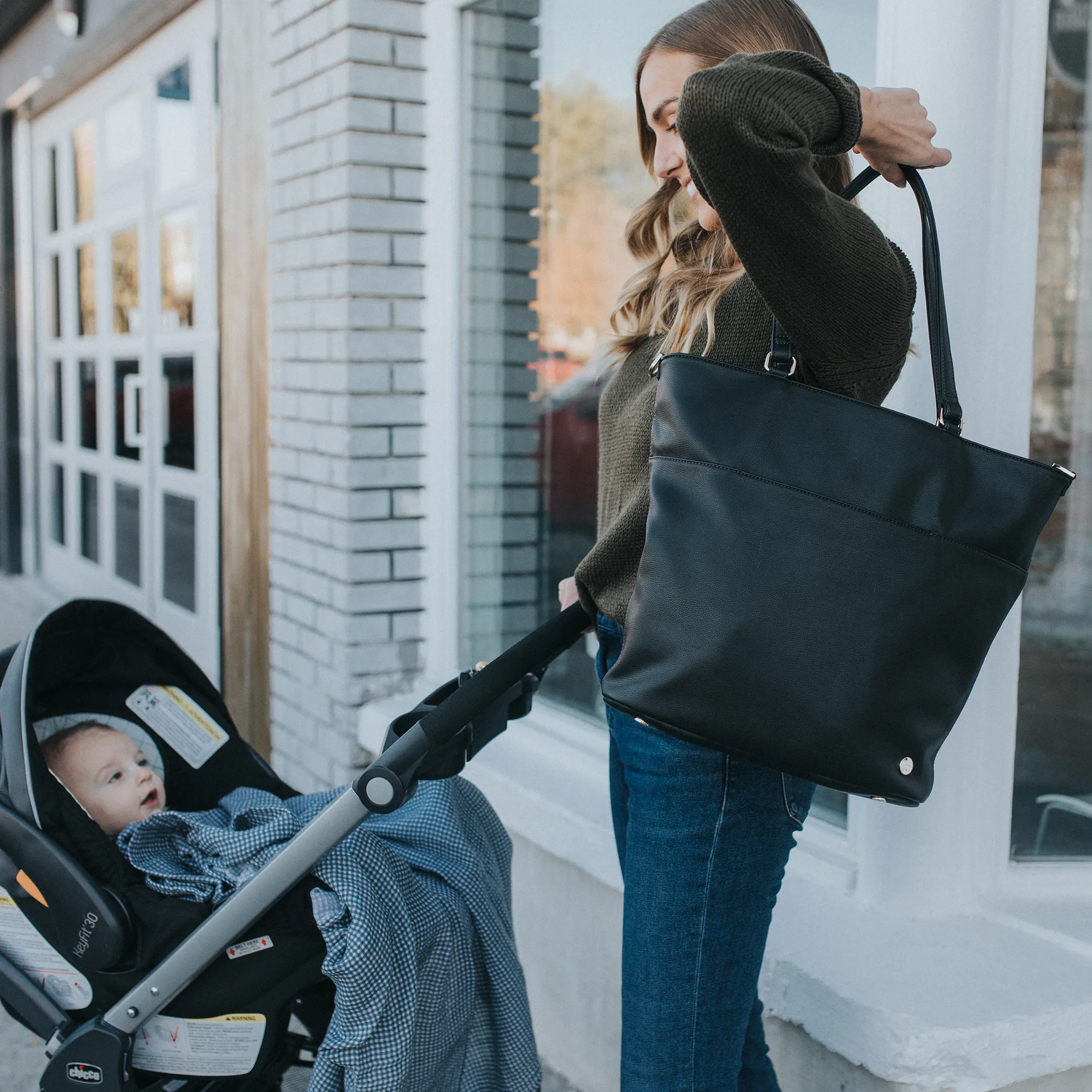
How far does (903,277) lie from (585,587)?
2.02 ft

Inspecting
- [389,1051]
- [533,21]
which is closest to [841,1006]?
[389,1051]

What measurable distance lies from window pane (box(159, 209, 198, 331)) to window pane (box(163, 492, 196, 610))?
0.81 meters

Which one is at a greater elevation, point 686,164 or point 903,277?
point 686,164

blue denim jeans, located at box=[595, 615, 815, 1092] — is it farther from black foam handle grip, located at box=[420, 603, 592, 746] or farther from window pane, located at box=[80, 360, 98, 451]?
window pane, located at box=[80, 360, 98, 451]

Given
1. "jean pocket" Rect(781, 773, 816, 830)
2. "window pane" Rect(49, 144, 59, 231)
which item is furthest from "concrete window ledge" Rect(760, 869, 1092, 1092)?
"window pane" Rect(49, 144, 59, 231)

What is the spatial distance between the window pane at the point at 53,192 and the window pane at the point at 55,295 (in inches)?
8.1

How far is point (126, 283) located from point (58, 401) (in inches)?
80.1

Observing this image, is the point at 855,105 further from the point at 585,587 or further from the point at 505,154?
the point at 505,154

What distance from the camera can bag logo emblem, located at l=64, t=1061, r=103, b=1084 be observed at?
1812mm

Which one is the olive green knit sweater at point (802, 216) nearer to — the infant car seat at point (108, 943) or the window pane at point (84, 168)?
the infant car seat at point (108, 943)

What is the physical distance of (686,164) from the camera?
1610 mm

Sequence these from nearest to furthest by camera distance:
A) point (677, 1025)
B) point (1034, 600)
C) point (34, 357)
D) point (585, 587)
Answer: point (677, 1025) < point (585, 587) < point (1034, 600) < point (34, 357)

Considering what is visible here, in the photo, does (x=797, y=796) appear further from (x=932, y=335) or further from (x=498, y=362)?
(x=498, y=362)

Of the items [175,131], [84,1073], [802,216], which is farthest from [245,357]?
[802,216]
